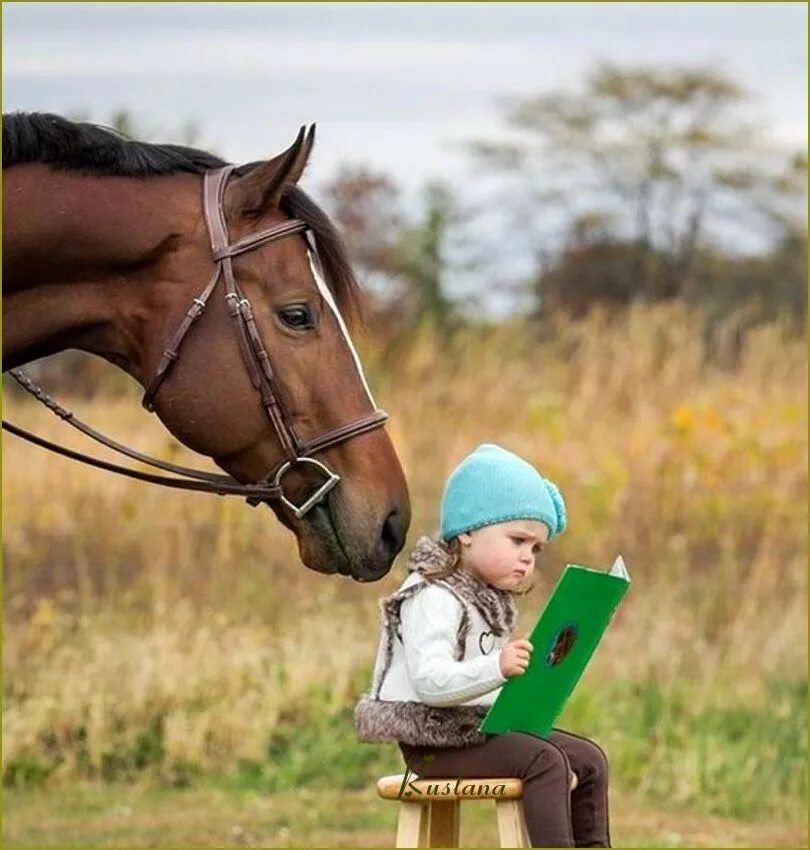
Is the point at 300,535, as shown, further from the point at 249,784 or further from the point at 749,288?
the point at 749,288

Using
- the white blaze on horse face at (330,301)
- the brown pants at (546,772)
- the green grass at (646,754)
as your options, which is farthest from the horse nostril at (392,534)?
the green grass at (646,754)

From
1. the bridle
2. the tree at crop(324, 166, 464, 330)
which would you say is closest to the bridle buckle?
the bridle

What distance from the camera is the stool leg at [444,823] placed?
3.90 meters

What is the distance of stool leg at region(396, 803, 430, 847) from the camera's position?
3.83 m

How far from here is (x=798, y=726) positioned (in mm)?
7750

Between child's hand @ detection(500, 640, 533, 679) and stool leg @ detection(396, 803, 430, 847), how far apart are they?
407 mm

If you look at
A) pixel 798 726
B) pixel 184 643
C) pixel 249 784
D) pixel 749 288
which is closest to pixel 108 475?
pixel 184 643

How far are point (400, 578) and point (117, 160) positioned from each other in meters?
4.52

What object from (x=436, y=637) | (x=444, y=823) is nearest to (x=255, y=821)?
(x=444, y=823)

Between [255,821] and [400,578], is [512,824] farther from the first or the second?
[400,578]

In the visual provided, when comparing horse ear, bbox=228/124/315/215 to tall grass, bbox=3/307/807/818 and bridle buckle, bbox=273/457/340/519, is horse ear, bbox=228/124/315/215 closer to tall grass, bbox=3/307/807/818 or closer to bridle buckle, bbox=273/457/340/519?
bridle buckle, bbox=273/457/340/519

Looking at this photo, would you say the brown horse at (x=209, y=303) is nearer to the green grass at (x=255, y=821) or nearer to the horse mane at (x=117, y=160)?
the horse mane at (x=117, y=160)

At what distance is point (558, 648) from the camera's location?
12.3 ft

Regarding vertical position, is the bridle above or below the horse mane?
below
